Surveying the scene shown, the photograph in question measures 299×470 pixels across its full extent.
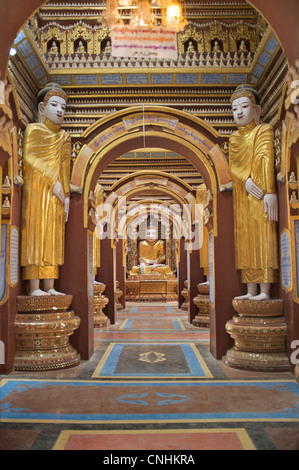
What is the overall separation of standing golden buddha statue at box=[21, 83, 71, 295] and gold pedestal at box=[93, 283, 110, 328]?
3139 millimetres

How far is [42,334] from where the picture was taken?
4.93 m

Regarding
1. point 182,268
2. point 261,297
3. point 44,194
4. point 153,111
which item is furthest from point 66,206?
point 182,268

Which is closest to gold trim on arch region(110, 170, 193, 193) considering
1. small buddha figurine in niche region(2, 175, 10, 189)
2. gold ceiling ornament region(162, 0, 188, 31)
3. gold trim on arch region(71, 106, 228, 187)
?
gold trim on arch region(71, 106, 228, 187)

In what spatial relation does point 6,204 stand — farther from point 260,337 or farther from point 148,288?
point 148,288

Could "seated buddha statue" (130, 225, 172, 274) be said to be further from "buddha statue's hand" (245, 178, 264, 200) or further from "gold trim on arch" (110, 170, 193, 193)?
"buddha statue's hand" (245, 178, 264, 200)

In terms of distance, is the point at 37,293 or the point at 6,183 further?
the point at 37,293

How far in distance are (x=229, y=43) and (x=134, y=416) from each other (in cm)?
492

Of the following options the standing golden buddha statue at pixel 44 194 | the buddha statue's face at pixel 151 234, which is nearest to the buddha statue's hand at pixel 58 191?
the standing golden buddha statue at pixel 44 194

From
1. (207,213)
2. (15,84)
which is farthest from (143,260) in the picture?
(15,84)

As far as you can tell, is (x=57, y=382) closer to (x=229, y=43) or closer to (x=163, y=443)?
(x=163, y=443)

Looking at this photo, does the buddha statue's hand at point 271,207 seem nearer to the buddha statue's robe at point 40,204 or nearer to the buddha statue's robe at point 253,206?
the buddha statue's robe at point 253,206

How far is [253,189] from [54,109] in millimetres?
2906

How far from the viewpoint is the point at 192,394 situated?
12.7 feet

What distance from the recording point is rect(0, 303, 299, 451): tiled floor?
279 cm
